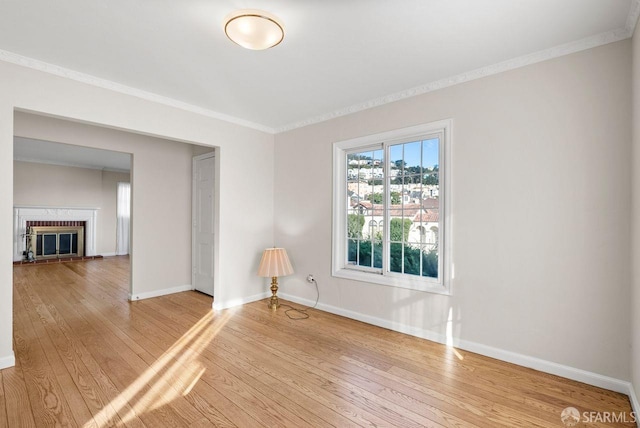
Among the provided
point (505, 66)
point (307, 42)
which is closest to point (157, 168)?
point (307, 42)

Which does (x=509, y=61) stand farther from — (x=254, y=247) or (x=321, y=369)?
(x=254, y=247)

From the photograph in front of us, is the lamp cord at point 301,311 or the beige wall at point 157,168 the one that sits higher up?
the beige wall at point 157,168

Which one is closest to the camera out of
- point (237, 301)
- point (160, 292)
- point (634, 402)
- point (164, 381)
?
point (634, 402)

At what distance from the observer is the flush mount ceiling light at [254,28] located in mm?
1932

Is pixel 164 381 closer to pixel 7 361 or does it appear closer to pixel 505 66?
pixel 7 361

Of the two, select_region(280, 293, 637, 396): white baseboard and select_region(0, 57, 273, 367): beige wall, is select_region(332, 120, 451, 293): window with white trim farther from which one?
select_region(0, 57, 273, 367): beige wall

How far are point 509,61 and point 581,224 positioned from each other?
4.79ft

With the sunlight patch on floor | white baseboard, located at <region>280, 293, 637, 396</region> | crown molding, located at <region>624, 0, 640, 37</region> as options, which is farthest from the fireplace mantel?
crown molding, located at <region>624, 0, 640, 37</region>

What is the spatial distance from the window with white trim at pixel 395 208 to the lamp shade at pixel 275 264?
680 millimetres

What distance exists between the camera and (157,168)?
15.8 feet

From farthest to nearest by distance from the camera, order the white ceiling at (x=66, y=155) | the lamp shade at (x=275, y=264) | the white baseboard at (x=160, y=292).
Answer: the white ceiling at (x=66, y=155), the white baseboard at (x=160, y=292), the lamp shade at (x=275, y=264)

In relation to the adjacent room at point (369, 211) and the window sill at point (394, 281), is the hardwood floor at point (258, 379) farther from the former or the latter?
the window sill at point (394, 281)

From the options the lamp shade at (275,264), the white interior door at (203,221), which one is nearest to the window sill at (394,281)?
the lamp shade at (275,264)

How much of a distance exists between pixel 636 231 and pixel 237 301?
410 cm
